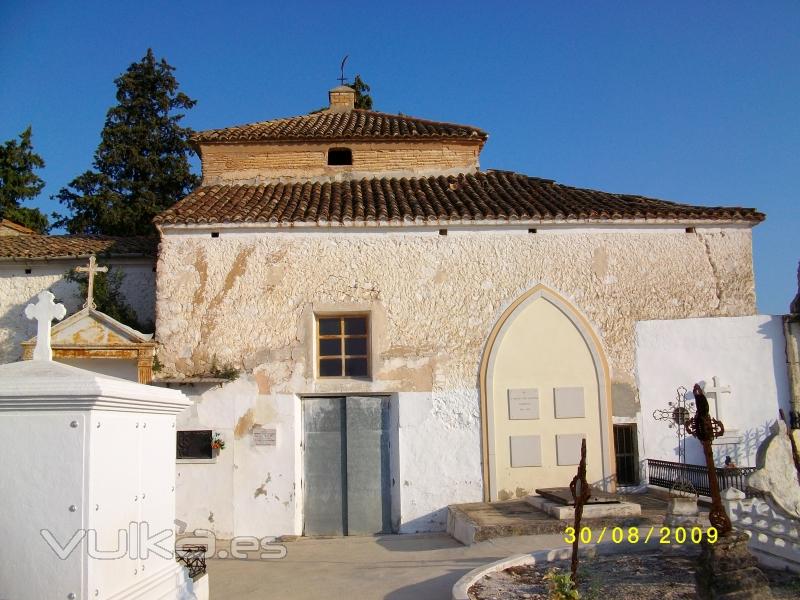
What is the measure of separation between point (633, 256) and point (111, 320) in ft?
30.3

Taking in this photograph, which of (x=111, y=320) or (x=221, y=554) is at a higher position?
(x=111, y=320)

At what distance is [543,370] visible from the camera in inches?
507

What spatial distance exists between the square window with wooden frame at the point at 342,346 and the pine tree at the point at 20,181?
62.3 ft

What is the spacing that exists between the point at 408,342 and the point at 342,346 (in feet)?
3.95

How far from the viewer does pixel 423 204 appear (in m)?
13.7

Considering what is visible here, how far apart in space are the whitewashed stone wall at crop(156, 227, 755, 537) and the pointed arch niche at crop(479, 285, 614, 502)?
0.25 metres

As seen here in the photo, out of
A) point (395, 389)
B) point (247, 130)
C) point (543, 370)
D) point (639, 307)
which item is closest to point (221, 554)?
point (395, 389)

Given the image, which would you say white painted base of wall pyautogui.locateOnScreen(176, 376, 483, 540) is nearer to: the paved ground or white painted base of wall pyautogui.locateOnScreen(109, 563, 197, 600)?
the paved ground

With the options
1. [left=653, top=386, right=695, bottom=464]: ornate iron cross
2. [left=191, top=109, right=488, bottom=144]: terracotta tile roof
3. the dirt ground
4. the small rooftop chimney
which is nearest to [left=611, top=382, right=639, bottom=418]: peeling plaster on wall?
[left=653, top=386, right=695, bottom=464]: ornate iron cross

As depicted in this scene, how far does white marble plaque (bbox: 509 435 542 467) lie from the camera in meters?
12.5

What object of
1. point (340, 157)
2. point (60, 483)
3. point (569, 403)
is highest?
point (340, 157)

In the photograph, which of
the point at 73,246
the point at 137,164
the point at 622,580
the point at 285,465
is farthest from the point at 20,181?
the point at 622,580

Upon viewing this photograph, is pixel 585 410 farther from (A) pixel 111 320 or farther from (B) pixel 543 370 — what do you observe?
(A) pixel 111 320

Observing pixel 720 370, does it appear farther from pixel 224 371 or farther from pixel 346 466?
pixel 224 371
